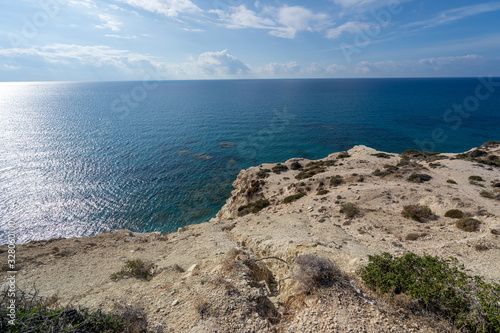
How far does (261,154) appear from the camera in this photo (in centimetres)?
6719

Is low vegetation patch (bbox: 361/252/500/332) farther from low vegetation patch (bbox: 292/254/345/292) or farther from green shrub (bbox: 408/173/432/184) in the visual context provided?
green shrub (bbox: 408/173/432/184)

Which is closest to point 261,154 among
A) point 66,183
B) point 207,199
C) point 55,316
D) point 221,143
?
point 221,143

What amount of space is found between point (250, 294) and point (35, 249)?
2651 centimetres

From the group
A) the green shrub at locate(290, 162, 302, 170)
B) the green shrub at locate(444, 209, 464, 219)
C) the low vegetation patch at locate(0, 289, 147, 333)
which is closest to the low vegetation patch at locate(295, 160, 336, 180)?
the green shrub at locate(290, 162, 302, 170)

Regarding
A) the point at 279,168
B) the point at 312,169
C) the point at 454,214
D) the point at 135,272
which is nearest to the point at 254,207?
the point at 279,168

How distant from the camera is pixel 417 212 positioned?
24.4 m

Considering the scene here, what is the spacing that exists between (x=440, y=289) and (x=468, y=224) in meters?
17.7

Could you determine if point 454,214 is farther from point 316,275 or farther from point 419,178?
point 316,275

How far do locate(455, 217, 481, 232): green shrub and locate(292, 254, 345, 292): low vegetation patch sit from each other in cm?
1856

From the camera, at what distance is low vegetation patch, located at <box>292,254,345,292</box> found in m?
10.2

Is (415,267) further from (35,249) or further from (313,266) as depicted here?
(35,249)

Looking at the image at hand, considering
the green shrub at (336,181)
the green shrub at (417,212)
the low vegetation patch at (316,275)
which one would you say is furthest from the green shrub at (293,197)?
the low vegetation patch at (316,275)

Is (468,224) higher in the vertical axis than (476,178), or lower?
lower

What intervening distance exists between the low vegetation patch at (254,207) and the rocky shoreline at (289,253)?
0.23 m
